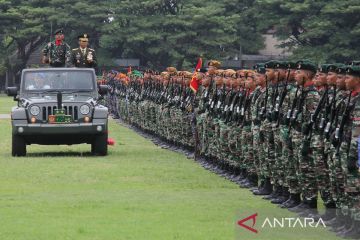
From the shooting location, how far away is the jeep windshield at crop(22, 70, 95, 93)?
978 inches

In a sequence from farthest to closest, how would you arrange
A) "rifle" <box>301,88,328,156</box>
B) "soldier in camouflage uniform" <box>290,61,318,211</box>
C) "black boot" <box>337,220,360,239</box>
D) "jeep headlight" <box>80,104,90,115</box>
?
"jeep headlight" <box>80,104,90,115</box>, "soldier in camouflage uniform" <box>290,61,318,211</box>, "rifle" <box>301,88,328,156</box>, "black boot" <box>337,220,360,239</box>

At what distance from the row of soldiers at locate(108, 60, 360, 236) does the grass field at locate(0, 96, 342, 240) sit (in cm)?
35

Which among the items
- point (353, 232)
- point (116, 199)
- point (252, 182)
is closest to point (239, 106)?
point (252, 182)

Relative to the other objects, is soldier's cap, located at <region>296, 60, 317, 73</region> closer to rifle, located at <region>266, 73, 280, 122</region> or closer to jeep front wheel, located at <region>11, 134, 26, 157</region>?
rifle, located at <region>266, 73, 280, 122</region>

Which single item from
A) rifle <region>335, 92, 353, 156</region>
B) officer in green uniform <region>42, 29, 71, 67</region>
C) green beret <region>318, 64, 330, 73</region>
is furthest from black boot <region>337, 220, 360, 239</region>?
officer in green uniform <region>42, 29, 71, 67</region>

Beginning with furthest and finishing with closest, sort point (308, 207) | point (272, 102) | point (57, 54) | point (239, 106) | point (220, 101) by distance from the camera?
point (57, 54), point (220, 101), point (239, 106), point (272, 102), point (308, 207)

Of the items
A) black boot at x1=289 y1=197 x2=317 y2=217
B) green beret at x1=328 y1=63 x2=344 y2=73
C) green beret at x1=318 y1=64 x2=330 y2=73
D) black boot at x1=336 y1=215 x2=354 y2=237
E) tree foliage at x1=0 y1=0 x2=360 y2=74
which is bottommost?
tree foliage at x1=0 y1=0 x2=360 y2=74

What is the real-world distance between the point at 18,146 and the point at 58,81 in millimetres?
2050

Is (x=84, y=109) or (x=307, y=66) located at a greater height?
(x=307, y=66)

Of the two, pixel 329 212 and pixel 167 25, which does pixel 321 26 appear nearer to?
pixel 167 25

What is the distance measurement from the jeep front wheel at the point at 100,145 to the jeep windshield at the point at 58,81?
145 centimetres

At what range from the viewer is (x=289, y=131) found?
47.5 ft

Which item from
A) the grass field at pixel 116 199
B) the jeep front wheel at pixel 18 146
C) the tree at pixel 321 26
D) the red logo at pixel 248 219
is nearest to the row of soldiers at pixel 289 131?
the grass field at pixel 116 199

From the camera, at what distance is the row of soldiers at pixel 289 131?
12.3m
